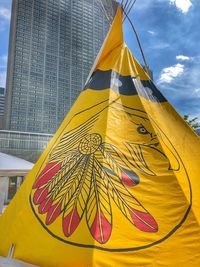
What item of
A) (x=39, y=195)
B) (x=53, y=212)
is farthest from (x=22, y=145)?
(x=53, y=212)

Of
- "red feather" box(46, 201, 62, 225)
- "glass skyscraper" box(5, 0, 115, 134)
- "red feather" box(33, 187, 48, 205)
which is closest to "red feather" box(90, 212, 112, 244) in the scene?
"red feather" box(46, 201, 62, 225)

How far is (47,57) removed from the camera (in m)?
55.1

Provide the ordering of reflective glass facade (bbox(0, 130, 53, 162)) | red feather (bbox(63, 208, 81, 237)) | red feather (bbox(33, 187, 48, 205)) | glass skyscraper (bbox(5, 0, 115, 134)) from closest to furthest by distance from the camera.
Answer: red feather (bbox(63, 208, 81, 237)) → red feather (bbox(33, 187, 48, 205)) → reflective glass facade (bbox(0, 130, 53, 162)) → glass skyscraper (bbox(5, 0, 115, 134))

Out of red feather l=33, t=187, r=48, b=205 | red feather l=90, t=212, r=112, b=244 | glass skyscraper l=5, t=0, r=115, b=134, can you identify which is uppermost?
glass skyscraper l=5, t=0, r=115, b=134

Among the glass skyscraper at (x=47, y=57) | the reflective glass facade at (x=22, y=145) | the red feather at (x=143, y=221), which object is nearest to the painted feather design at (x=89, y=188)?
the red feather at (x=143, y=221)

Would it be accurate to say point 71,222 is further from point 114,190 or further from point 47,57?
point 47,57

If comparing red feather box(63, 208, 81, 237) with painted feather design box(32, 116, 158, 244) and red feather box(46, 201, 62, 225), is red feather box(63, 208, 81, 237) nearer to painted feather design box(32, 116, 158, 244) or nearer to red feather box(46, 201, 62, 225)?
painted feather design box(32, 116, 158, 244)

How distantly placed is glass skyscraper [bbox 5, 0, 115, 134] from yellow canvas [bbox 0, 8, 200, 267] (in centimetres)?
4850

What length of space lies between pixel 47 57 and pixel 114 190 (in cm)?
5835

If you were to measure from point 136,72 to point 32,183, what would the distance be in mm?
2148

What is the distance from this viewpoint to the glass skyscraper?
1966 inches

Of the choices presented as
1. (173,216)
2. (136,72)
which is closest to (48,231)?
(173,216)

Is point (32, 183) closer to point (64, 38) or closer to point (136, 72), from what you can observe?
point (136, 72)

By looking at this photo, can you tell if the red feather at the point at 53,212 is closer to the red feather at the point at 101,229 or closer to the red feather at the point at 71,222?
the red feather at the point at 71,222
